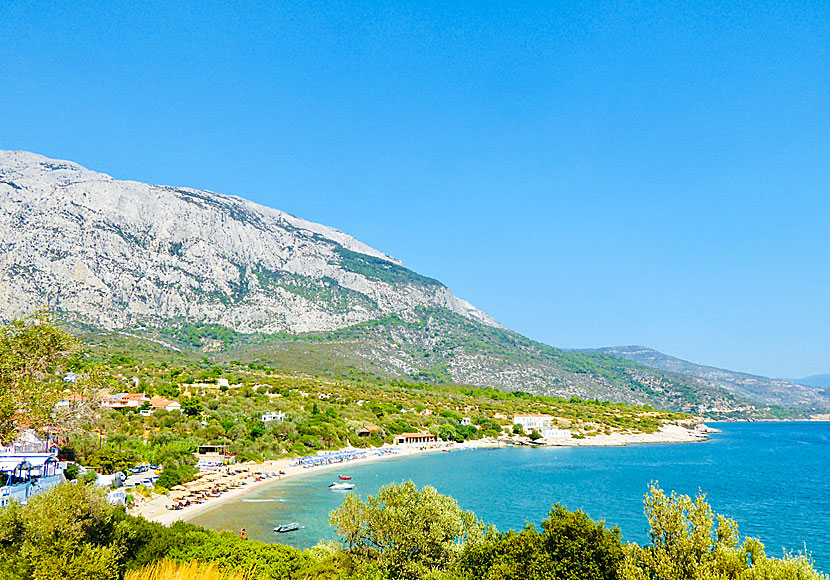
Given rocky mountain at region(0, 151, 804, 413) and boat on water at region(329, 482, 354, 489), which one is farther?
rocky mountain at region(0, 151, 804, 413)

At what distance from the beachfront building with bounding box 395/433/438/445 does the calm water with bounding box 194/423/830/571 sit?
7.21 metres

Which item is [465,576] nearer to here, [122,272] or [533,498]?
[533,498]

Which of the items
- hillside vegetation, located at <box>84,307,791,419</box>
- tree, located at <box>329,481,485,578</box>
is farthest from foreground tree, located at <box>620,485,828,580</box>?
hillside vegetation, located at <box>84,307,791,419</box>

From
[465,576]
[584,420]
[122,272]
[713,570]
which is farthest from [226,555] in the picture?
[122,272]

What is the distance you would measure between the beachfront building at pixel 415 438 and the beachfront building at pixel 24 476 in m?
55.8

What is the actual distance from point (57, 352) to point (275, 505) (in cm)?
2718

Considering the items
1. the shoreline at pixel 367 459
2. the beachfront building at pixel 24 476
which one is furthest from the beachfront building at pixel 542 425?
the beachfront building at pixel 24 476

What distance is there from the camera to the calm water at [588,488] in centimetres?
3728

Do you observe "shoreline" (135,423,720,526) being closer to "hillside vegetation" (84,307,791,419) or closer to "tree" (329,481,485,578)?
"tree" (329,481,485,578)

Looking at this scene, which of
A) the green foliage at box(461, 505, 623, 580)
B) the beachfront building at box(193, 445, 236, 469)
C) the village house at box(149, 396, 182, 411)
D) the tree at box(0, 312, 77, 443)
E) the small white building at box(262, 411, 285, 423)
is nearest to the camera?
Result: the green foliage at box(461, 505, 623, 580)

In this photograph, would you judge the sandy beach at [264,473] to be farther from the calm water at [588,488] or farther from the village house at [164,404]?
the village house at [164,404]

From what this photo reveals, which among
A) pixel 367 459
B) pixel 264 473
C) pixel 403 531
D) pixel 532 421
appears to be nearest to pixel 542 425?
pixel 532 421

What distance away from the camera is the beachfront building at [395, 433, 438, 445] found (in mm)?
81938

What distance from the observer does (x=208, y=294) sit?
162875 mm
